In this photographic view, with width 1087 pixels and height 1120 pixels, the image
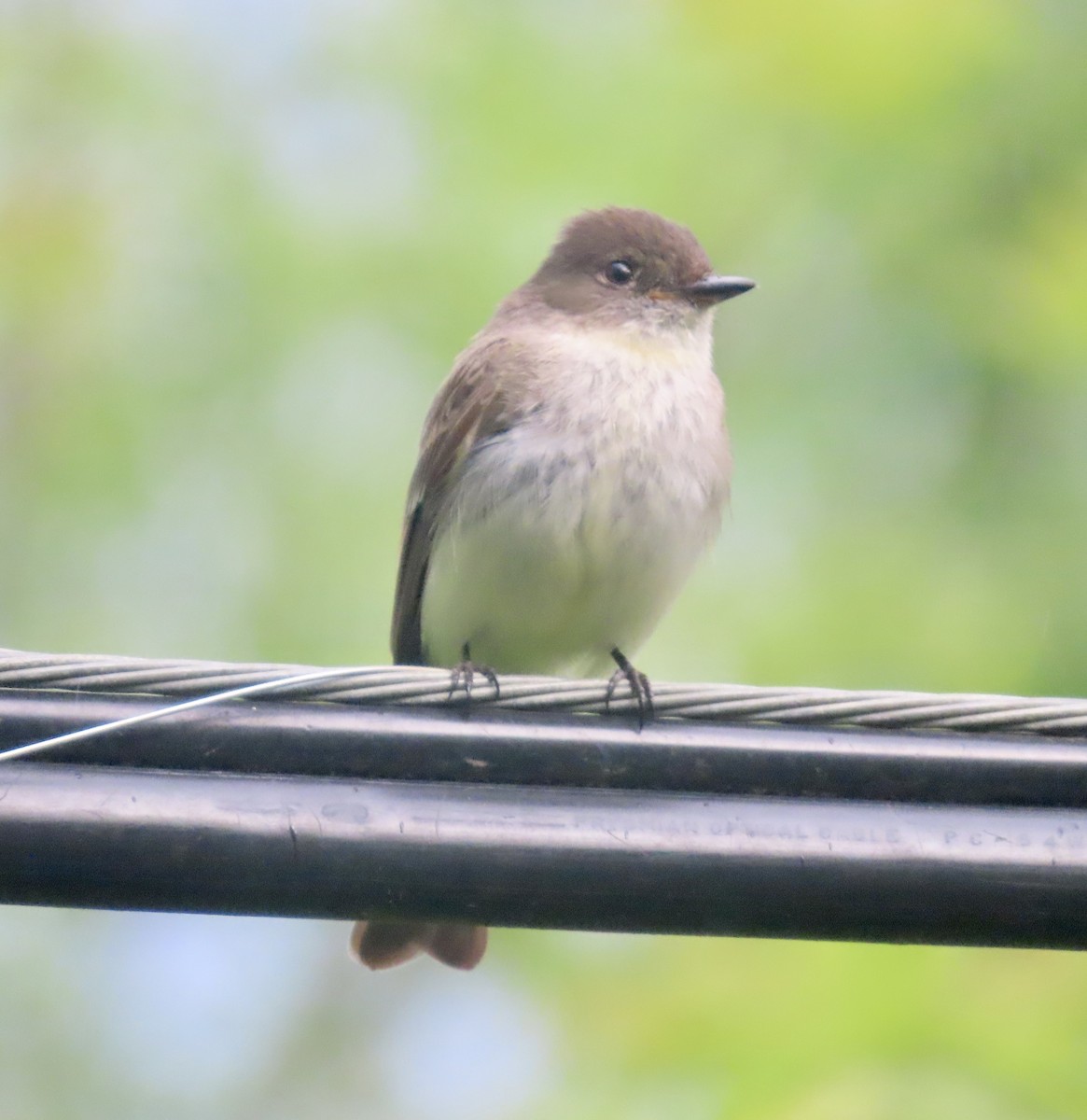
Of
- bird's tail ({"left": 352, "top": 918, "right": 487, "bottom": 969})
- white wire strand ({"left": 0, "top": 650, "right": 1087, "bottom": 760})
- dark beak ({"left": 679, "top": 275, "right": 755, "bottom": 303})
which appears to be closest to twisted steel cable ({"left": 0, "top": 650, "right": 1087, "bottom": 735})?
white wire strand ({"left": 0, "top": 650, "right": 1087, "bottom": 760})

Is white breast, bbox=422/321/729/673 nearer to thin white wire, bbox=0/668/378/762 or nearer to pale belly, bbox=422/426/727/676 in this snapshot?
pale belly, bbox=422/426/727/676

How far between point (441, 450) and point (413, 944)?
1.43 metres

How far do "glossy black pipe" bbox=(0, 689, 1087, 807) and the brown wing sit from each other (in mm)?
1972

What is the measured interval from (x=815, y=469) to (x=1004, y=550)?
0.76 m

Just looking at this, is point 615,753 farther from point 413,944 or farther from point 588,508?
point 588,508

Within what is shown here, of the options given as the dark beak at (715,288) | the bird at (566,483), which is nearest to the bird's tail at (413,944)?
the bird at (566,483)

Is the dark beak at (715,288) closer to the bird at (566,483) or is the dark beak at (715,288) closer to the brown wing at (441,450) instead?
the bird at (566,483)

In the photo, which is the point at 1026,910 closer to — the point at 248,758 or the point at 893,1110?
the point at 248,758

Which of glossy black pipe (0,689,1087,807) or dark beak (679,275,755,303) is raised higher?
dark beak (679,275,755,303)

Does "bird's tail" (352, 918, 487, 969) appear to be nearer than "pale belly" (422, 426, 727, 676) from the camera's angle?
Yes

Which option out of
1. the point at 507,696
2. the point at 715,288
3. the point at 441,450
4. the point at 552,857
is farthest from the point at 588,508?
the point at 552,857

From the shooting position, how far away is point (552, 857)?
244cm

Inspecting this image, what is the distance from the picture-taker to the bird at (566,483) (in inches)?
168

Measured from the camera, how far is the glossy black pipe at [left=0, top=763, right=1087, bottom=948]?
7.72ft
